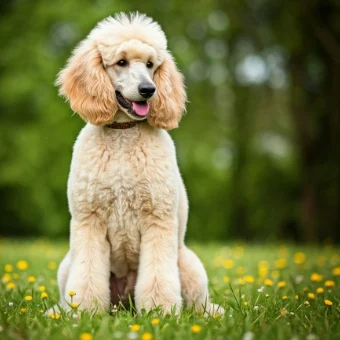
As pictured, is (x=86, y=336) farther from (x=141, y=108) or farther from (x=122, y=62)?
(x=122, y=62)

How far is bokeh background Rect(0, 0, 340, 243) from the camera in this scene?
39.2 feet

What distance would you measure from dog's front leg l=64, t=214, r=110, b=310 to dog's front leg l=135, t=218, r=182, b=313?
216 mm

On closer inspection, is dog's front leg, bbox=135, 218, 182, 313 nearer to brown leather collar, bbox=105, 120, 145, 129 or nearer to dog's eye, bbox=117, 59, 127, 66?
brown leather collar, bbox=105, 120, 145, 129

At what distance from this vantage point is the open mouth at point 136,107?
136 inches

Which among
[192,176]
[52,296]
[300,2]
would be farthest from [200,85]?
[52,296]

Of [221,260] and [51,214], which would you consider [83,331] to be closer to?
[221,260]

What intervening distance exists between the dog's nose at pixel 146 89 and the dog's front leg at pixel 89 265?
81 cm

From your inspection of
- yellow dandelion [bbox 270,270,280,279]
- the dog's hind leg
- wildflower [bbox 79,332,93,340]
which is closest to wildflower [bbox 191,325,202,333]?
wildflower [bbox 79,332,93,340]

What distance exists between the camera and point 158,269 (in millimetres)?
3428

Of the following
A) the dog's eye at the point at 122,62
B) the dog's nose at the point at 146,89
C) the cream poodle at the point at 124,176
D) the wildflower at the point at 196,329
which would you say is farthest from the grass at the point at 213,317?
the dog's eye at the point at 122,62


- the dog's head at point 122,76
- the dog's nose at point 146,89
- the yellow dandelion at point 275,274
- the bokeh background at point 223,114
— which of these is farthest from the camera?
the bokeh background at point 223,114

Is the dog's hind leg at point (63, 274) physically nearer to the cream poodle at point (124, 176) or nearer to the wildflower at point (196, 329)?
the cream poodle at point (124, 176)

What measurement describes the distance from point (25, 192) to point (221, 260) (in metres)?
9.02

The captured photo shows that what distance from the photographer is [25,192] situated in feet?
46.9
